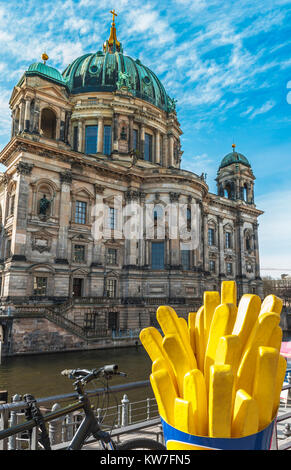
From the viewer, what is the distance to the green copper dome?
157ft

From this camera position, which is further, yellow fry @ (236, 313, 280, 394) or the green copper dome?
the green copper dome

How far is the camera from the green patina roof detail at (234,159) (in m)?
56.8

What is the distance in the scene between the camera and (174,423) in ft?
8.55

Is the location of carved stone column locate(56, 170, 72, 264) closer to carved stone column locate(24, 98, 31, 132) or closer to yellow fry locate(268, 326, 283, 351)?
carved stone column locate(24, 98, 31, 132)

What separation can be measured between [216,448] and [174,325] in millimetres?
1057

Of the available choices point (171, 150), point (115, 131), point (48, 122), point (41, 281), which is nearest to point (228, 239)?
point (171, 150)

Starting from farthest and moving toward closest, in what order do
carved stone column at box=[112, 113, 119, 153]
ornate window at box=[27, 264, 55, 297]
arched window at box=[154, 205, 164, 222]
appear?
carved stone column at box=[112, 113, 119, 153], arched window at box=[154, 205, 164, 222], ornate window at box=[27, 264, 55, 297]

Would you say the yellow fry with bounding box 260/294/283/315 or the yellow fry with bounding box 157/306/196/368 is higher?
the yellow fry with bounding box 260/294/283/315

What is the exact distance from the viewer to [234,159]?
56.8 m

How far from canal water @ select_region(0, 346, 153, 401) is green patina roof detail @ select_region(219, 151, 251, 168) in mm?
39459

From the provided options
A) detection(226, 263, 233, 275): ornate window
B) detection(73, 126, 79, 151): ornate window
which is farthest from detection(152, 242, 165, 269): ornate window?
detection(73, 126, 79, 151): ornate window

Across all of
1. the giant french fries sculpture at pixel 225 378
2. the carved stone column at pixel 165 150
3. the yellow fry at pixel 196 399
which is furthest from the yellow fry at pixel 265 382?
the carved stone column at pixel 165 150

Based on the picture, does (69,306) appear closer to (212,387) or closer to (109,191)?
(109,191)
